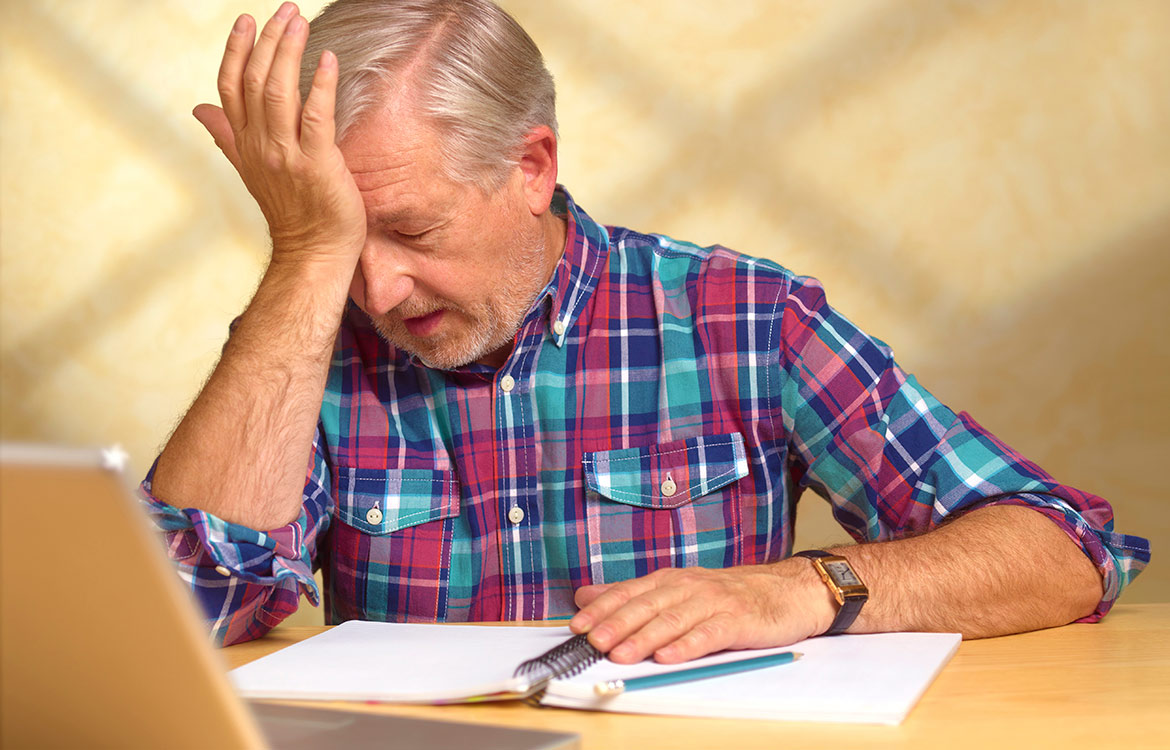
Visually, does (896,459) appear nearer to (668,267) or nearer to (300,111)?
(668,267)

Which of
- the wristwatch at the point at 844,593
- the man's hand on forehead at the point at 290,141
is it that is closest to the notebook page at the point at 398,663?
the wristwatch at the point at 844,593

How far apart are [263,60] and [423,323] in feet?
1.17

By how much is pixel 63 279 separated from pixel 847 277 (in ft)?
6.09

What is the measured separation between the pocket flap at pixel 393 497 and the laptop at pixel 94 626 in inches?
35.8

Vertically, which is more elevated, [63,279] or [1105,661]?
[63,279]

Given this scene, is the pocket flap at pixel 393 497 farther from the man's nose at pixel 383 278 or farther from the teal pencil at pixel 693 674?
the teal pencil at pixel 693 674

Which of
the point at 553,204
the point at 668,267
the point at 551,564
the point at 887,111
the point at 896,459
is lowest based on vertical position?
the point at 551,564

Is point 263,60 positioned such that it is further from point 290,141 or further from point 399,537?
point 399,537

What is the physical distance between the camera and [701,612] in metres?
0.87

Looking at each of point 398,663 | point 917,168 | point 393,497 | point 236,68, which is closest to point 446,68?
point 236,68

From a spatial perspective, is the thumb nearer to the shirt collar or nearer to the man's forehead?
the man's forehead

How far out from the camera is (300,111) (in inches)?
48.6

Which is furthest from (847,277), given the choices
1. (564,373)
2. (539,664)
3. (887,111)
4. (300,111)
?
(539,664)

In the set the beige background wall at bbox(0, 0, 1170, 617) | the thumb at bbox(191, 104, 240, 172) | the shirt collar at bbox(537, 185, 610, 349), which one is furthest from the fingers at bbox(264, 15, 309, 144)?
the beige background wall at bbox(0, 0, 1170, 617)
